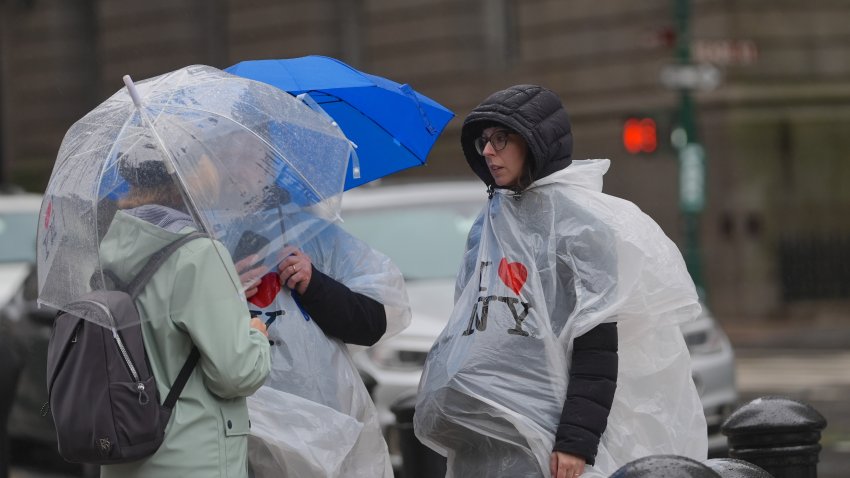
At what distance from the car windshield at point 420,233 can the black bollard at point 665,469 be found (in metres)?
5.47

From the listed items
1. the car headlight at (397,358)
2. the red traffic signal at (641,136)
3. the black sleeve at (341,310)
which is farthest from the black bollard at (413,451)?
the red traffic signal at (641,136)

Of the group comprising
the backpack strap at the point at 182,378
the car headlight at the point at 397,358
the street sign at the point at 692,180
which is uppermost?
the backpack strap at the point at 182,378

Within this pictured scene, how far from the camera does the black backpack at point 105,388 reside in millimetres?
3557

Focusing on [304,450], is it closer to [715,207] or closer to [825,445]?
[825,445]

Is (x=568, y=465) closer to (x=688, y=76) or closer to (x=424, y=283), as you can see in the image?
(x=424, y=283)

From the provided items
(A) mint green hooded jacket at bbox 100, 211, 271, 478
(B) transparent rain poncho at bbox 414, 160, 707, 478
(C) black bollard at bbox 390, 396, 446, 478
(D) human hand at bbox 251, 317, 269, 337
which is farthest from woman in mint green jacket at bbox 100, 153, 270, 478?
(C) black bollard at bbox 390, 396, 446, 478

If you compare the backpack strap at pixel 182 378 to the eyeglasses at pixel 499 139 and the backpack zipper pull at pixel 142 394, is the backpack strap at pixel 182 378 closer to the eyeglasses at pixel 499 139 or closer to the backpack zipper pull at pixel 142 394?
the backpack zipper pull at pixel 142 394

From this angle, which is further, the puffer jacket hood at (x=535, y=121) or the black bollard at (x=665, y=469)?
the puffer jacket hood at (x=535, y=121)

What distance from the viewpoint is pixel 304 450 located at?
161 inches

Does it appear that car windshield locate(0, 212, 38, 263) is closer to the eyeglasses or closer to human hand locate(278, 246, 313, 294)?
human hand locate(278, 246, 313, 294)

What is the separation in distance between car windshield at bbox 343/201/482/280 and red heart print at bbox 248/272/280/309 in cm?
465

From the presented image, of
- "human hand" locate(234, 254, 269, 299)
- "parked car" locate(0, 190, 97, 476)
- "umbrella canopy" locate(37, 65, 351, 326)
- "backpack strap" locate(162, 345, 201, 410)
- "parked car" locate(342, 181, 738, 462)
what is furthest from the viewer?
"parked car" locate(0, 190, 97, 476)

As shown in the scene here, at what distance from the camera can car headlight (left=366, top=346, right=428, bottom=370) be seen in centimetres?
825

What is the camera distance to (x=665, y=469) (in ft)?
10.8
